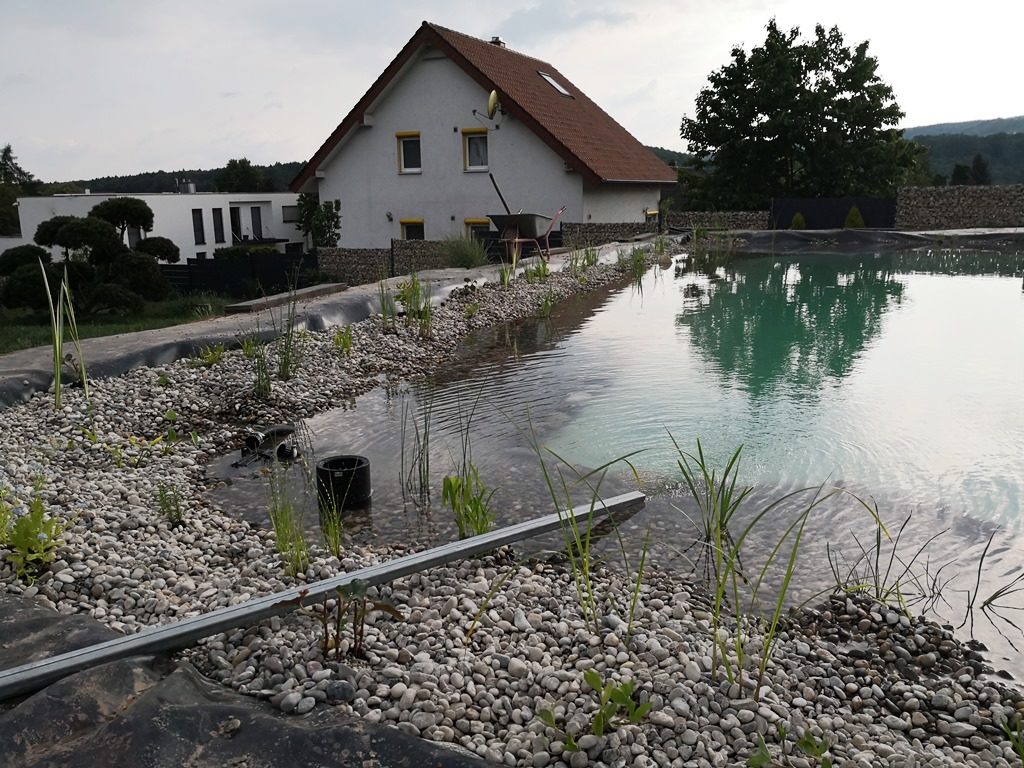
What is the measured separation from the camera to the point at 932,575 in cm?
308

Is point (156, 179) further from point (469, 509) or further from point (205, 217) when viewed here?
point (469, 509)

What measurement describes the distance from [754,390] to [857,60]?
21.7 m

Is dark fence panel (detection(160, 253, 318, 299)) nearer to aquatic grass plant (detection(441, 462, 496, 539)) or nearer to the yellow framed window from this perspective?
the yellow framed window

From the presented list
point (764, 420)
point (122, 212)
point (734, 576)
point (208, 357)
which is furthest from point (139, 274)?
point (734, 576)

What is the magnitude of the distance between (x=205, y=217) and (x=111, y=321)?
20194 mm

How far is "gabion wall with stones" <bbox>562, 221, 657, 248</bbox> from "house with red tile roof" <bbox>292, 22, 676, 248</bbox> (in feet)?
3.60

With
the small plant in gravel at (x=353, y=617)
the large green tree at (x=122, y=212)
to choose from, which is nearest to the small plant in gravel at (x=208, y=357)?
the small plant in gravel at (x=353, y=617)

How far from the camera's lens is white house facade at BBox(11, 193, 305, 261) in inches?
1125

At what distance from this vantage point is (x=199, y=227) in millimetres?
32188

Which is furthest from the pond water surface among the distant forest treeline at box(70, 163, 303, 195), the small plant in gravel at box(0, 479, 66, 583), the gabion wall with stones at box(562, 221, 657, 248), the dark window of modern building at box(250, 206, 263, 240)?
the distant forest treeline at box(70, 163, 303, 195)

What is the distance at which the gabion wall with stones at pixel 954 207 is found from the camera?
812 inches

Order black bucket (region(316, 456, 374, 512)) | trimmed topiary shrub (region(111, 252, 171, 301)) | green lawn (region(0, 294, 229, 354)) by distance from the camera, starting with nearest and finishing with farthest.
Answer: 1. black bucket (region(316, 456, 374, 512))
2. green lawn (region(0, 294, 229, 354))
3. trimmed topiary shrub (region(111, 252, 171, 301))

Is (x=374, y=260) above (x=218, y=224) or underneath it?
underneath

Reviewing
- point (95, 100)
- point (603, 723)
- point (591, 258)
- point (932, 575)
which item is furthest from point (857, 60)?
point (603, 723)
